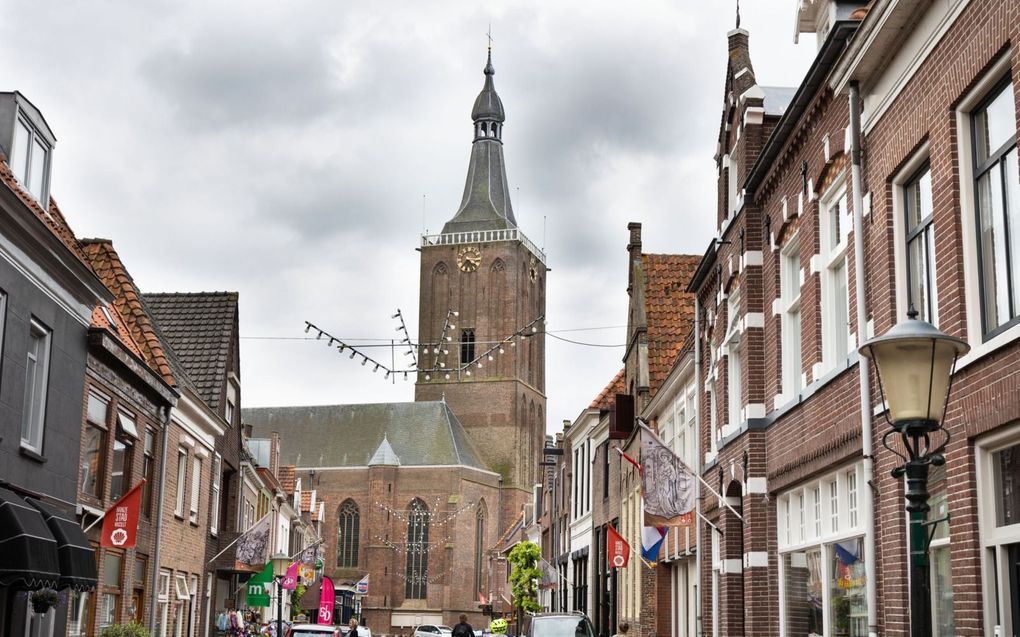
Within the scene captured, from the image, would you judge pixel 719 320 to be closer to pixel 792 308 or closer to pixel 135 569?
pixel 792 308

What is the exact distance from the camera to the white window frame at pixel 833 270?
12.3m

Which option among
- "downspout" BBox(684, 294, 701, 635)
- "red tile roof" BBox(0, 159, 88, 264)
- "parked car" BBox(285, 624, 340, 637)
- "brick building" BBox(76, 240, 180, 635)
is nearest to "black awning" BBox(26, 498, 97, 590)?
"brick building" BBox(76, 240, 180, 635)

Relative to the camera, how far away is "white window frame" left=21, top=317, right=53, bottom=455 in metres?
15.6

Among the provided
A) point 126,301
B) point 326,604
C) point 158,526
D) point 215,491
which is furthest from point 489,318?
point 158,526

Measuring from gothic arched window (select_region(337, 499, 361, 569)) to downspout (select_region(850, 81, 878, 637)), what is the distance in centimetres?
8629

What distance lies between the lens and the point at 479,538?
3775 inches

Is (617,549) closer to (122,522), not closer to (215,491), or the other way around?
(215,491)

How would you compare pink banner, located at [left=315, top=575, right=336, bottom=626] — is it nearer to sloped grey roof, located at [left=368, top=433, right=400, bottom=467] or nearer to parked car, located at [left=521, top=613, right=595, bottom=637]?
parked car, located at [left=521, top=613, right=595, bottom=637]

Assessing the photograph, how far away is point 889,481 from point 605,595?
25646 mm

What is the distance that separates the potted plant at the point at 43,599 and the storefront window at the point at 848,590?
28.2 feet

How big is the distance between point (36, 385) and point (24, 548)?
342cm

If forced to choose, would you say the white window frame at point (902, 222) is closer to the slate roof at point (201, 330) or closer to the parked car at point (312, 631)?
the parked car at point (312, 631)

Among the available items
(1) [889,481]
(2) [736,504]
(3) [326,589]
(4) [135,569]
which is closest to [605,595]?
(3) [326,589]

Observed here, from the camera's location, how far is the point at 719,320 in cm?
1878
